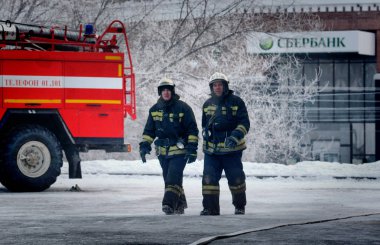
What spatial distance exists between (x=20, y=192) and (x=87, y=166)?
8863 mm

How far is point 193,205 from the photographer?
1468cm

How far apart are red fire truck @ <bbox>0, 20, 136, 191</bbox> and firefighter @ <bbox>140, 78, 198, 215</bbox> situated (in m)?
4.78

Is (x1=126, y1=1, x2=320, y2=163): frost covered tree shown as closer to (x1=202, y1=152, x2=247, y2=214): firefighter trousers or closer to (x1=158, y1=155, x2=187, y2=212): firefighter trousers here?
(x1=158, y1=155, x2=187, y2=212): firefighter trousers

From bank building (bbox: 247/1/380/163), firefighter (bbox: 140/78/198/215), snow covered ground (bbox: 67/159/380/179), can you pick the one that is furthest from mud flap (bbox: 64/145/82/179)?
bank building (bbox: 247/1/380/163)

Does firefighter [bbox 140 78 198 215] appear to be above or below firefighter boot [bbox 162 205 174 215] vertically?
above

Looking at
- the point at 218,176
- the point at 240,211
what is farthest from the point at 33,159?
the point at 240,211

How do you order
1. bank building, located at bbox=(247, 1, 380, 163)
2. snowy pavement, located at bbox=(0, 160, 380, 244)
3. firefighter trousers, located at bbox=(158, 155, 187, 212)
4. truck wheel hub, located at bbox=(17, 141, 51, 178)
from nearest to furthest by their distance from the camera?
snowy pavement, located at bbox=(0, 160, 380, 244), firefighter trousers, located at bbox=(158, 155, 187, 212), truck wheel hub, located at bbox=(17, 141, 51, 178), bank building, located at bbox=(247, 1, 380, 163)

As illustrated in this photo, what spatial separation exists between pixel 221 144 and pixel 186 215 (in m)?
0.95

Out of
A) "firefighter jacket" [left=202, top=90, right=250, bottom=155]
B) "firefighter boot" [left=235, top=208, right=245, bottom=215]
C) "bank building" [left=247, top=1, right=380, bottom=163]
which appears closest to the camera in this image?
"firefighter jacket" [left=202, top=90, right=250, bottom=155]

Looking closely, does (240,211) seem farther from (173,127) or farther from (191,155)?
(173,127)

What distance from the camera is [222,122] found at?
40.3 ft

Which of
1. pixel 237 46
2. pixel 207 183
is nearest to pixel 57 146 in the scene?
pixel 207 183

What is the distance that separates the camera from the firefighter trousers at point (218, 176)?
12.3m

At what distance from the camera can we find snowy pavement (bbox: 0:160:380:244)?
9.34 metres
